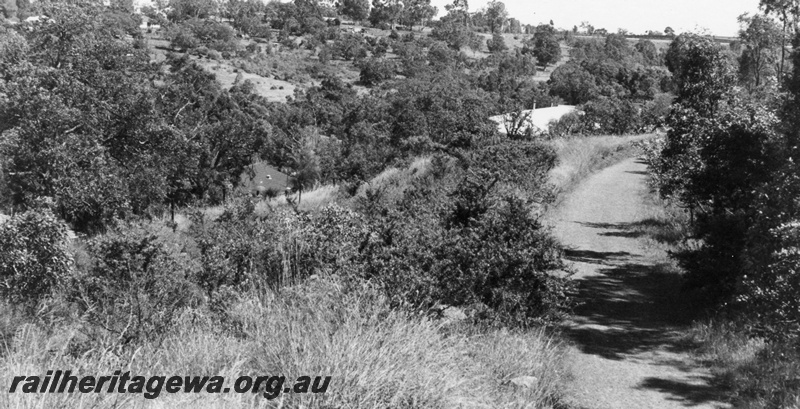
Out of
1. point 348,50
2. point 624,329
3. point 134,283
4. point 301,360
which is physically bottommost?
point 624,329

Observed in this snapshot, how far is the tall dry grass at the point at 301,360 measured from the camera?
3.44 metres

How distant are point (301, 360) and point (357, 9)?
154 metres

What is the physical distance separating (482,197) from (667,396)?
3.55 metres

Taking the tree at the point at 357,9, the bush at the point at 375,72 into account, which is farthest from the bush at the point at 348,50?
the tree at the point at 357,9

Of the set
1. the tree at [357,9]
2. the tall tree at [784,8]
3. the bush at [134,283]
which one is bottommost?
the bush at [134,283]

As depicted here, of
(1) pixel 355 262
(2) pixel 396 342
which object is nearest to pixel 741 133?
(1) pixel 355 262

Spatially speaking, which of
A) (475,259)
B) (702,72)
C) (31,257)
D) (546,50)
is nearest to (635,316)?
(475,259)

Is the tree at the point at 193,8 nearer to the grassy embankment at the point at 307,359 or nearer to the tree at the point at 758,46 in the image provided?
the tree at the point at 758,46

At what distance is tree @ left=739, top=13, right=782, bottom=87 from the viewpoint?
15.6 meters

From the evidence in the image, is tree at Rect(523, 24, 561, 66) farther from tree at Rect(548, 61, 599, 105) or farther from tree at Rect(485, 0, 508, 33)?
tree at Rect(485, 0, 508, 33)

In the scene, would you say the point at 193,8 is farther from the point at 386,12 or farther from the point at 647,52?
the point at 647,52

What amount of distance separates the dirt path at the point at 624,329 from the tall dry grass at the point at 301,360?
2.67 meters

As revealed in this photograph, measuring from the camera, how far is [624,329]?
33.0 feet

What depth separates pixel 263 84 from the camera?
252 feet
